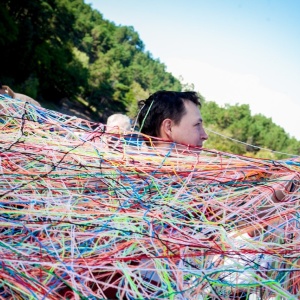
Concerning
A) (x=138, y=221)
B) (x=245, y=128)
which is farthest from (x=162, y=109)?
(x=245, y=128)

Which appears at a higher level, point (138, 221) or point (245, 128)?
point (245, 128)

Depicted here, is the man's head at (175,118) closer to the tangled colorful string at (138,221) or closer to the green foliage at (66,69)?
the green foliage at (66,69)

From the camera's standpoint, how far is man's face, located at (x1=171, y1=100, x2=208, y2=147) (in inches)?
68.8

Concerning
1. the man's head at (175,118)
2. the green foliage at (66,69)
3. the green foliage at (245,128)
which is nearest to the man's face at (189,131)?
the man's head at (175,118)

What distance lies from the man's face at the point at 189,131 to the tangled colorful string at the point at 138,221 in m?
0.38

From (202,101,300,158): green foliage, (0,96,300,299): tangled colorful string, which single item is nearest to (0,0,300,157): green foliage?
(202,101,300,158): green foliage

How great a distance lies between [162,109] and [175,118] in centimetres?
14

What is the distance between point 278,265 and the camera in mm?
1037

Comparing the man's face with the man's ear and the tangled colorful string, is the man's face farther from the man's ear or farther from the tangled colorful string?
the tangled colorful string

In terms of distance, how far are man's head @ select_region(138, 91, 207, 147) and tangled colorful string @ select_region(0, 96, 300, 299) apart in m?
0.41

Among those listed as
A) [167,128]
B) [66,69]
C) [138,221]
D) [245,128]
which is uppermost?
[245,128]

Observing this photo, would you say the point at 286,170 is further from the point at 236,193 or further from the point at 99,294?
the point at 99,294

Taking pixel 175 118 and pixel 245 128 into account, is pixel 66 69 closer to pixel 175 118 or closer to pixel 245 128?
pixel 175 118

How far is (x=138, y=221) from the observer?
104cm
